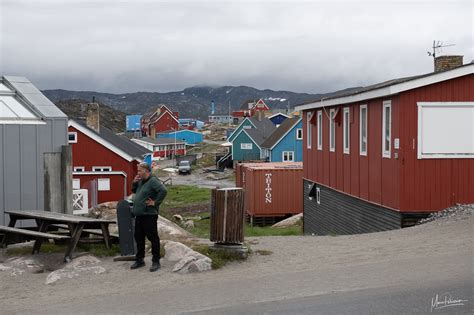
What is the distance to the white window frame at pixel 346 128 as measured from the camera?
19688mm

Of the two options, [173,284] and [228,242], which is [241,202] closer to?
[228,242]

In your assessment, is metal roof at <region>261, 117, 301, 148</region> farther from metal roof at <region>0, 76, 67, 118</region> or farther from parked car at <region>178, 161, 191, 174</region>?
metal roof at <region>0, 76, 67, 118</region>

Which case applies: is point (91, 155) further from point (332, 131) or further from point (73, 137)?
point (332, 131)

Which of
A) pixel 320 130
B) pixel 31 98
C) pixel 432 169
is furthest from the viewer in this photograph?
pixel 320 130

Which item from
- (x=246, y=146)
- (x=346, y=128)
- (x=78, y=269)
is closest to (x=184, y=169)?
(x=246, y=146)

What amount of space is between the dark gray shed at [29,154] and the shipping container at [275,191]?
18.8m

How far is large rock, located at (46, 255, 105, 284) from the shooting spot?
33.0ft

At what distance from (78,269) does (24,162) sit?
3672 mm

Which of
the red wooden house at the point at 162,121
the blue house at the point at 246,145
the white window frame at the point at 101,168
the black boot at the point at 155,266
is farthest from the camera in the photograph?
the red wooden house at the point at 162,121

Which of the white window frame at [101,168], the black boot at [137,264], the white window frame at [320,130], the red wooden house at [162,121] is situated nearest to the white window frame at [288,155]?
the white window frame at [101,168]

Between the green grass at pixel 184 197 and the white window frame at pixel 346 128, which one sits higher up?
the white window frame at pixel 346 128

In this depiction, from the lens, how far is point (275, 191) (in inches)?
1271

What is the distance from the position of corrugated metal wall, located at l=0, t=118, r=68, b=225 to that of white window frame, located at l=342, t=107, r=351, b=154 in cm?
912

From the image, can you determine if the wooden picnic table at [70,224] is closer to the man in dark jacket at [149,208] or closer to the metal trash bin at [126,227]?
the metal trash bin at [126,227]
